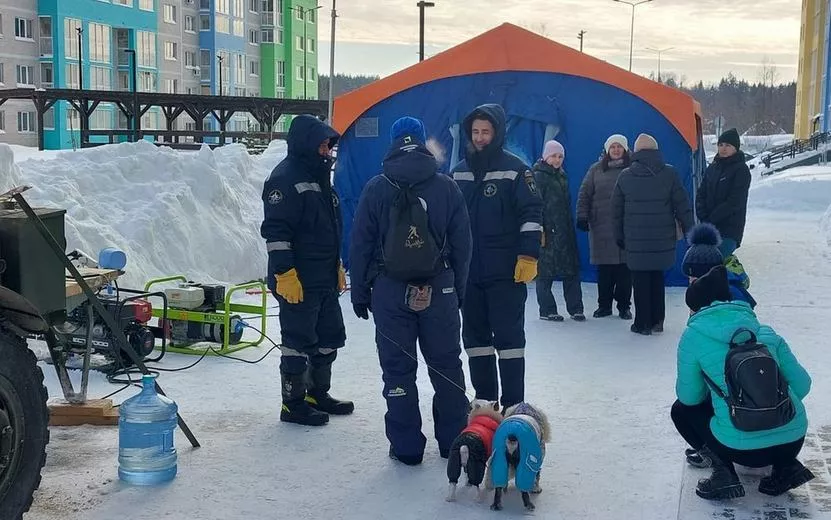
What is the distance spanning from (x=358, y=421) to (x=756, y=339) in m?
2.47

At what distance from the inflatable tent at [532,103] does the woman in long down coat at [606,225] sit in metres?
1.45

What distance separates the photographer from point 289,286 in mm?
5195

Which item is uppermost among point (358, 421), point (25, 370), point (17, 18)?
point (17, 18)

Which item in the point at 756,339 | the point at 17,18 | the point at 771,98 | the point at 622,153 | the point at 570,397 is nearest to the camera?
the point at 756,339

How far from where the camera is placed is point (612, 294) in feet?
29.4

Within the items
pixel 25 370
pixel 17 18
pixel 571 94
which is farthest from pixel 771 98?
pixel 25 370

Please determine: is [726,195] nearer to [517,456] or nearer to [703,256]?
[703,256]

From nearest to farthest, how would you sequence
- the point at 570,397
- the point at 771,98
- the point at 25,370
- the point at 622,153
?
1. the point at 25,370
2. the point at 570,397
3. the point at 622,153
4. the point at 771,98

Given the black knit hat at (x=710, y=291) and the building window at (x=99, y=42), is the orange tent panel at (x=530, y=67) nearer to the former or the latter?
the black knit hat at (x=710, y=291)

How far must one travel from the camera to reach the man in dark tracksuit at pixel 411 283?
4.61m

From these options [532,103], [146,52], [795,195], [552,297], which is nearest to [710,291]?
[552,297]

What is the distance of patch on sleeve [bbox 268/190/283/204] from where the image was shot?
5270mm

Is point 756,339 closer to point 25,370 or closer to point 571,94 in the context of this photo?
point 25,370

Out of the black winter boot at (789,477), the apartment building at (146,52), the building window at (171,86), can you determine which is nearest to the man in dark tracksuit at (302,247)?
the black winter boot at (789,477)
